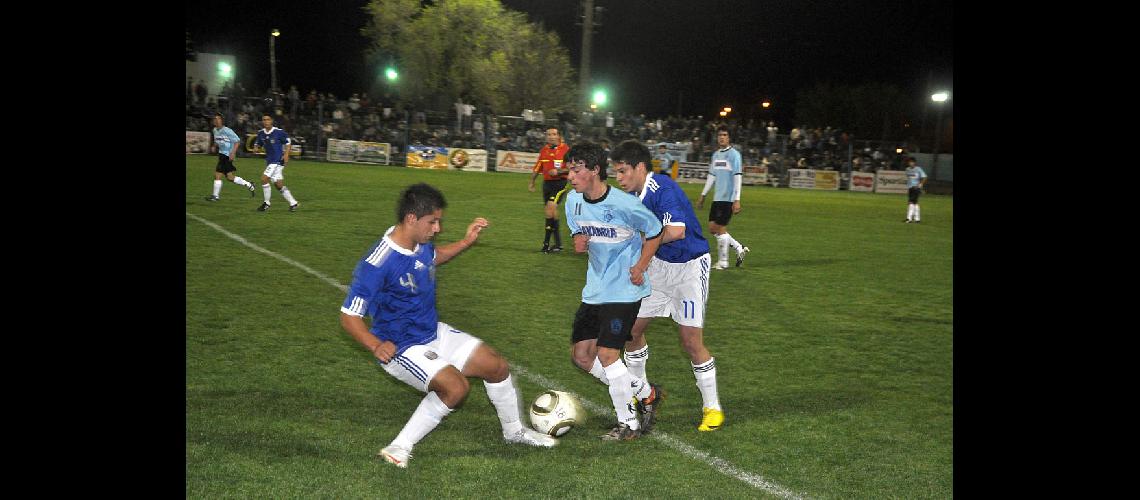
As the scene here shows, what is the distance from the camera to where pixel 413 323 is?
18.0 ft

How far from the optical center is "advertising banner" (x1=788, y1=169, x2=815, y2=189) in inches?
1781

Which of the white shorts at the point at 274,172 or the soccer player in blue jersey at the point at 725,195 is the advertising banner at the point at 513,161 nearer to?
the white shorts at the point at 274,172

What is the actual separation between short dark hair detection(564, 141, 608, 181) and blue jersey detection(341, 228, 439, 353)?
1086 millimetres

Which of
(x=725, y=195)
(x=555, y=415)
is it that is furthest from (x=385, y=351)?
(x=725, y=195)

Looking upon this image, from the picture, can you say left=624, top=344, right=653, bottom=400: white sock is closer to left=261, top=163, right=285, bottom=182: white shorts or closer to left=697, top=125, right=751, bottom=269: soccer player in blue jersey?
left=697, top=125, right=751, bottom=269: soccer player in blue jersey

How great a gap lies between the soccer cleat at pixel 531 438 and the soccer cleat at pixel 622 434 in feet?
1.18

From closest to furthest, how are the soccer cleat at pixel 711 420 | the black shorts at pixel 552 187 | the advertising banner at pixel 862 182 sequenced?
the soccer cleat at pixel 711 420
the black shorts at pixel 552 187
the advertising banner at pixel 862 182

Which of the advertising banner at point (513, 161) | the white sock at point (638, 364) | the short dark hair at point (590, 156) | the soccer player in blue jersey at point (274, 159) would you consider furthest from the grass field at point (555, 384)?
the advertising banner at point (513, 161)

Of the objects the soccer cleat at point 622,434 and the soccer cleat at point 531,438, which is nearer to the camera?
the soccer cleat at point 531,438

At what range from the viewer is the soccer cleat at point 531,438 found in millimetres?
5973

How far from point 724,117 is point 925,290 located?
9860cm

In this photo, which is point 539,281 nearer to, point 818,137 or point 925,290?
point 925,290

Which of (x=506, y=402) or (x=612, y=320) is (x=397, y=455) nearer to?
(x=506, y=402)

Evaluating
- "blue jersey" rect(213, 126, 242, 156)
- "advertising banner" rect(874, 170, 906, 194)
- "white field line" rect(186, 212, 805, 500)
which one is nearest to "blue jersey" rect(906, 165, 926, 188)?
"blue jersey" rect(213, 126, 242, 156)
